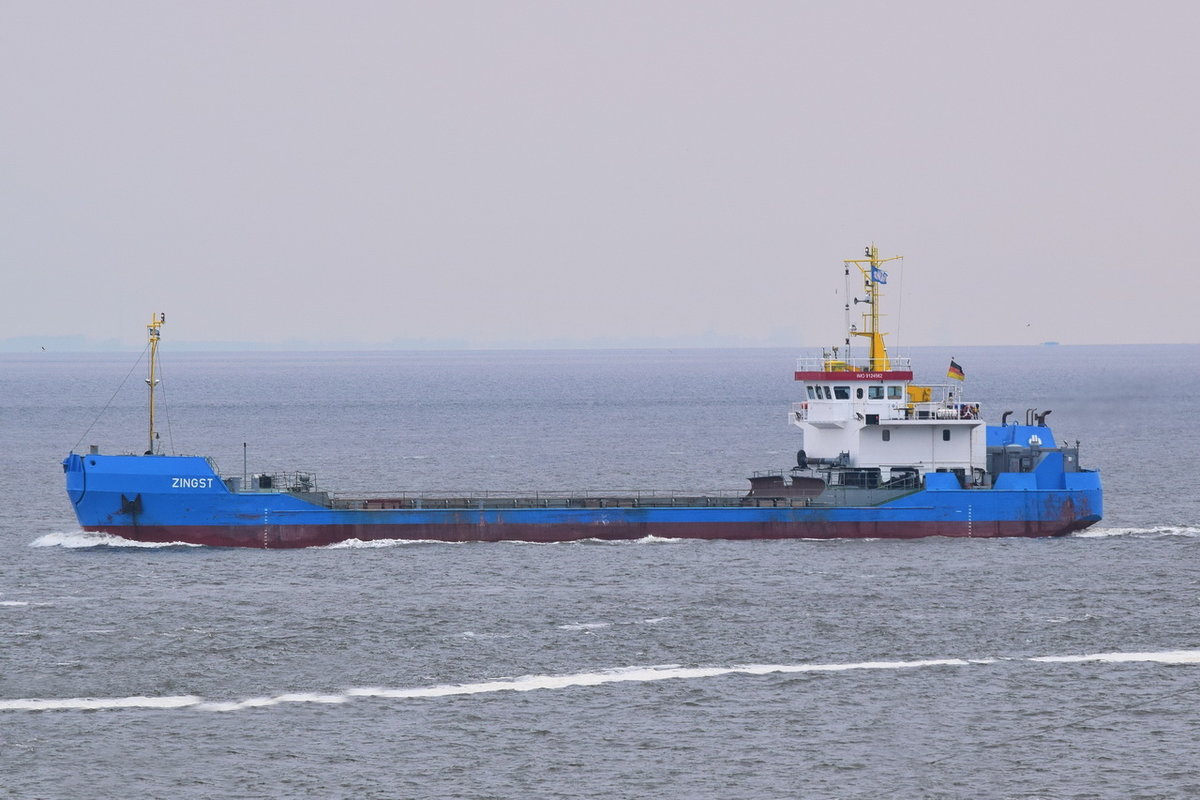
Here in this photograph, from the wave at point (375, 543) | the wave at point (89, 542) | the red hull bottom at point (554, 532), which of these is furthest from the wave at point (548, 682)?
the wave at point (89, 542)

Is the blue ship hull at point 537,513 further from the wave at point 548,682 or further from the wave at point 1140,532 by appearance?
the wave at point 548,682

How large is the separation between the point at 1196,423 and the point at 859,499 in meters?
100

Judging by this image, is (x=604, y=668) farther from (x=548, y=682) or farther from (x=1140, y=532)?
(x=1140, y=532)

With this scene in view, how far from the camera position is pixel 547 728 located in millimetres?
35938

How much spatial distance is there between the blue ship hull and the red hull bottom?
0.04 metres

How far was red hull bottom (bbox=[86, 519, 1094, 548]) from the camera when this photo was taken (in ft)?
193

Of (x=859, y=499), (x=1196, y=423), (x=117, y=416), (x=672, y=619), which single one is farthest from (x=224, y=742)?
(x=117, y=416)

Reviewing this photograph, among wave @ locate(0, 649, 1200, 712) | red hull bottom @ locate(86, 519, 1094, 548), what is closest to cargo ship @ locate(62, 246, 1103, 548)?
red hull bottom @ locate(86, 519, 1094, 548)

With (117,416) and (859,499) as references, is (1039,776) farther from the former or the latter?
(117,416)

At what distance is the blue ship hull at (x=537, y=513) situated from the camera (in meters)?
Answer: 58.1

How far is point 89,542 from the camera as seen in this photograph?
59531 mm

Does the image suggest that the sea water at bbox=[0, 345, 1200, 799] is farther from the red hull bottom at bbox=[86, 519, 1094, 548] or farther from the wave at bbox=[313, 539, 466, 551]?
the red hull bottom at bbox=[86, 519, 1094, 548]

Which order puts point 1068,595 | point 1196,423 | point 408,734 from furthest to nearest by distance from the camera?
point 1196,423, point 1068,595, point 408,734

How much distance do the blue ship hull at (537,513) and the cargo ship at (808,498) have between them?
0.05m
